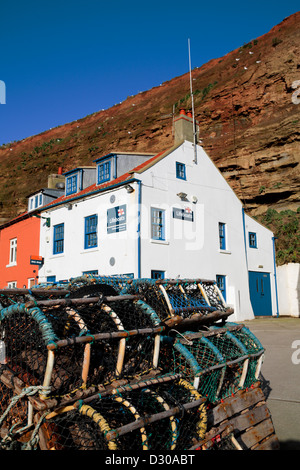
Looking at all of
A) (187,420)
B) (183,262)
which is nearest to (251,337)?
(187,420)

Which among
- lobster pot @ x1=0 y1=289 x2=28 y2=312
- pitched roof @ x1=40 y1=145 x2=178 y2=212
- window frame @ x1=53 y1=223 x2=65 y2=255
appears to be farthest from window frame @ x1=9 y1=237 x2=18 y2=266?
lobster pot @ x1=0 y1=289 x2=28 y2=312

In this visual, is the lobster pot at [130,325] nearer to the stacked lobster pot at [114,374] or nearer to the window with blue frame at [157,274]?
the stacked lobster pot at [114,374]

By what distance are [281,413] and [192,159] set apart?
44.4ft

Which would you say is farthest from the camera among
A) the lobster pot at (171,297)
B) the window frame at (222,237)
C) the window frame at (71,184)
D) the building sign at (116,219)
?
the window frame at (71,184)

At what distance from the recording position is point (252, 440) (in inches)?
141

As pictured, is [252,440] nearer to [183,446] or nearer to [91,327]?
[183,446]

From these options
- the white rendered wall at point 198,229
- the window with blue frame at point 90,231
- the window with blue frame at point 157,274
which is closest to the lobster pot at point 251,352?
the white rendered wall at point 198,229

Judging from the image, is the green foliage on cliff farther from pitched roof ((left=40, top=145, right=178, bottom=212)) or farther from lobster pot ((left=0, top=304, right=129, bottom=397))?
lobster pot ((left=0, top=304, right=129, bottom=397))

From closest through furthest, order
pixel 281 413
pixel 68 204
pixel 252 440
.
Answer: pixel 252 440 → pixel 281 413 → pixel 68 204

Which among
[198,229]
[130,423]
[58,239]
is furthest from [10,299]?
[58,239]

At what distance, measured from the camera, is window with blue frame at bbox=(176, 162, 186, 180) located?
1583cm

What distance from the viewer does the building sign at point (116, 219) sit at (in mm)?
14021

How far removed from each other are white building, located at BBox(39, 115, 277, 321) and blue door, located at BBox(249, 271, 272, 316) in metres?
0.05

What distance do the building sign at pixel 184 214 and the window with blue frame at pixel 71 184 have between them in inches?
227
